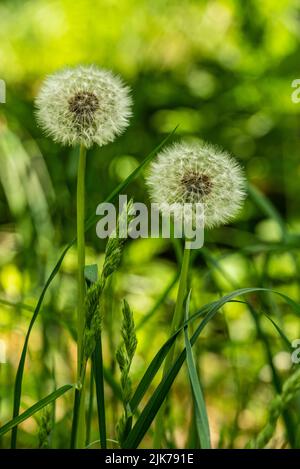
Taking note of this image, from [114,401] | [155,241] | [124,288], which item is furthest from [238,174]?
[155,241]

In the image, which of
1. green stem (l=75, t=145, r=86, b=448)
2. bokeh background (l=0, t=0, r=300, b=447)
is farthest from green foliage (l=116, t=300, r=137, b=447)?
bokeh background (l=0, t=0, r=300, b=447)

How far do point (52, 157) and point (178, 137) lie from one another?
0.51 m

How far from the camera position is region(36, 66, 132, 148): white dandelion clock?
0.71m

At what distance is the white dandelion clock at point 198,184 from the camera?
2.29 feet

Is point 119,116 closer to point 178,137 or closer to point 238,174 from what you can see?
point 238,174

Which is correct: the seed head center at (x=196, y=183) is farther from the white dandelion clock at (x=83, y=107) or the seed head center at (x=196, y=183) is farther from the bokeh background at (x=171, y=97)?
the bokeh background at (x=171, y=97)

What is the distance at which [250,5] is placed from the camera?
7.91ft

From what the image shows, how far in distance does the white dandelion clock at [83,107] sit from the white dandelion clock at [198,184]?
0.07 metres

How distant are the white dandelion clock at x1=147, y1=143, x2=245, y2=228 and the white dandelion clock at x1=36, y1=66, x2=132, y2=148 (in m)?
0.07

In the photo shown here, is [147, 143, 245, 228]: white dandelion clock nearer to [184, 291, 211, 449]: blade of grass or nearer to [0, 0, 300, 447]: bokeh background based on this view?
[184, 291, 211, 449]: blade of grass

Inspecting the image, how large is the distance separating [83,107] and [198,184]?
0.15 meters

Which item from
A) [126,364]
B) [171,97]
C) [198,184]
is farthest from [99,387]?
[171,97]

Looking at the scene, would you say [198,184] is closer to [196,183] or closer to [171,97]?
[196,183]

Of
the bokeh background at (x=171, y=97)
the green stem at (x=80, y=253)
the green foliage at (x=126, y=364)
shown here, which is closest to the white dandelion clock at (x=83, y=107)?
the green stem at (x=80, y=253)
